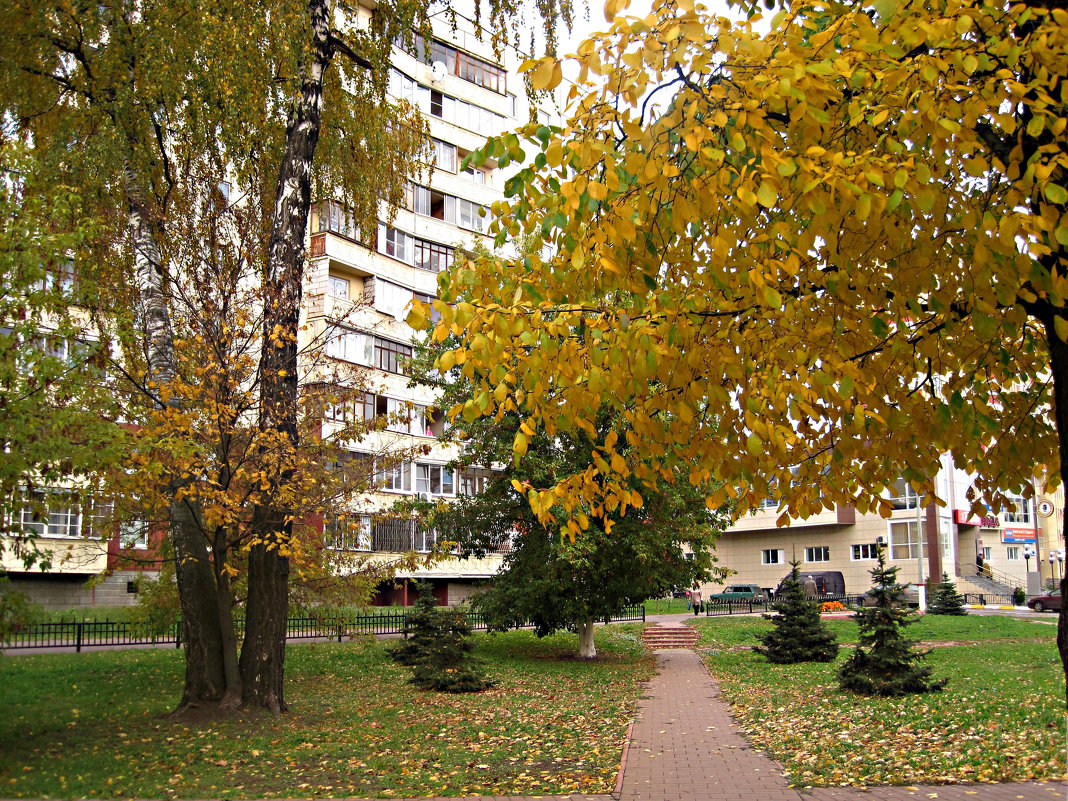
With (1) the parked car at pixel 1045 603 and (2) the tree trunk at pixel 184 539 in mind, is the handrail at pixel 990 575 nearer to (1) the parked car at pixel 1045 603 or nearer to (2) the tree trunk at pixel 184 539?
(1) the parked car at pixel 1045 603

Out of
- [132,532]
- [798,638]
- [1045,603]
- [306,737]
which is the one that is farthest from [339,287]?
[1045,603]

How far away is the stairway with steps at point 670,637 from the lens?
2864 centimetres

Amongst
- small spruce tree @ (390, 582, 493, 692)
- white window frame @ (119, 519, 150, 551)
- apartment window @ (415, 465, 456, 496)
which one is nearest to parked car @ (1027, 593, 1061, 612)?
apartment window @ (415, 465, 456, 496)

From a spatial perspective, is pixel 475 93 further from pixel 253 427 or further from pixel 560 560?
pixel 253 427

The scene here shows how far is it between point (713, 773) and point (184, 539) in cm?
788

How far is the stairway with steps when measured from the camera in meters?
28.6

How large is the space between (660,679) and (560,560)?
11.4ft

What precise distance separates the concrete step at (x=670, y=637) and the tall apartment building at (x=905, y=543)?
27628 mm

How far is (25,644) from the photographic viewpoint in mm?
19922

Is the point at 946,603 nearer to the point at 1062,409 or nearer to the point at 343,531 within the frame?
the point at 343,531

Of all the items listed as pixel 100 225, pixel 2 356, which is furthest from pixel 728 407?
pixel 100 225

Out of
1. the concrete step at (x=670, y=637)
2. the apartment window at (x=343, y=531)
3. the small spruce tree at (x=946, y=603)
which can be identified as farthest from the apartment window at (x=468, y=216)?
the apartment window at (x=343, y=531)

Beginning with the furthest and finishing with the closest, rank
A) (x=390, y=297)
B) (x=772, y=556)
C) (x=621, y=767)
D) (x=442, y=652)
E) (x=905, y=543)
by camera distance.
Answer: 1. (x=772, y=556)
2. (x=905, y=543)
3. (x=390, y=297)
4. (x=442, y=652)
5. (x=621, y=767)

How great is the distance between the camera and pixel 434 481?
130 ft
